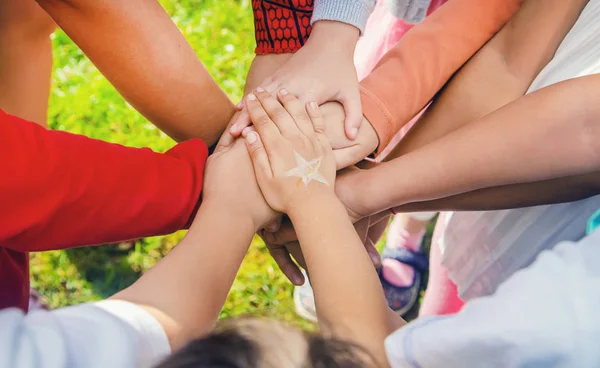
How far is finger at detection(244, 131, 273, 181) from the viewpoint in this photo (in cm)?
80

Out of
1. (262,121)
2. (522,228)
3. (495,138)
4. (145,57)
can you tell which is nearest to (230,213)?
(262,121)

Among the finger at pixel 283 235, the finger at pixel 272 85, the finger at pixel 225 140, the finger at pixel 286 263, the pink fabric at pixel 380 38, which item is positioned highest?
the pink fabric at pixel 380 38

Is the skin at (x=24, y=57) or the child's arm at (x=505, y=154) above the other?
the skin at (x=24, y=57)

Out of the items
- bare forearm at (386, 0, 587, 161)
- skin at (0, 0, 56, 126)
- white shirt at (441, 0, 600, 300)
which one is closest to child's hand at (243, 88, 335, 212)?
bare forearm at (386, 0, 587, 161)

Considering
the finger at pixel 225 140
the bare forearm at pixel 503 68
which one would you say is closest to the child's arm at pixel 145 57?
the finger at pixel 225 140

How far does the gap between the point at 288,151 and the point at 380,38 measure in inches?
21.2

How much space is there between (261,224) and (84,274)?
73 centimetres

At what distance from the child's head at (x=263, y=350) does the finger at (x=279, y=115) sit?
1.16 ft

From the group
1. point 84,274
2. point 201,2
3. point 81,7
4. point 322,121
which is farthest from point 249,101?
point 201,2

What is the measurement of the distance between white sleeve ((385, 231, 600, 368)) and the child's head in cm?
6

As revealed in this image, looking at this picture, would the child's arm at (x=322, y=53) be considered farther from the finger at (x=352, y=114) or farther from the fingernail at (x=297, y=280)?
the fingernail at (x=297, y=280)

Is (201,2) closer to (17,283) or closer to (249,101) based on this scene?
(249,101)

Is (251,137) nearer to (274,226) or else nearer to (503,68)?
(274,226)

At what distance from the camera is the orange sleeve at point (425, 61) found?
89 cm
